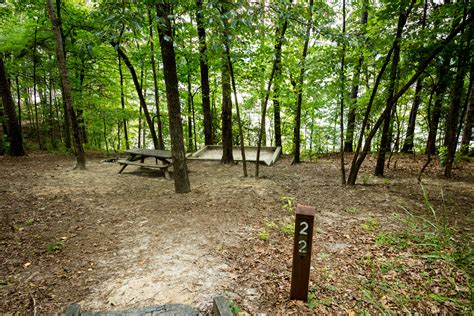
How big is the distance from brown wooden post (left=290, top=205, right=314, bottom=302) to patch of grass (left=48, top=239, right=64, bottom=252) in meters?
3.01

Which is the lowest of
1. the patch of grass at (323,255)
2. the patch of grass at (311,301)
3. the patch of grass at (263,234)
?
the patch of grass at (311,301)

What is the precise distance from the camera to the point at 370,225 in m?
3.58

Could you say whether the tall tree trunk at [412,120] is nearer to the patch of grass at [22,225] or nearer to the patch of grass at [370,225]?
the patch of grass at [370,225]

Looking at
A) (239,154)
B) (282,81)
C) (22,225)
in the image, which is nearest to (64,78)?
(22,225)

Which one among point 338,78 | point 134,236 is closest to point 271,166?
point 338,78

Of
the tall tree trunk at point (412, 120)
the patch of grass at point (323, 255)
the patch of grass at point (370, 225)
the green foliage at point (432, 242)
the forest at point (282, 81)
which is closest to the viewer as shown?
the green foliage at point (432, 242)

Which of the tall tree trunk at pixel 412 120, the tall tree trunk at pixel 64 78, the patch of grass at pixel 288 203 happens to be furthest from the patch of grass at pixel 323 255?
the tall tree trunk at pixel 64 78

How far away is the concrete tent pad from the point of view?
9.31m

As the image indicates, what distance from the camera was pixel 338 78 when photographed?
536 cm

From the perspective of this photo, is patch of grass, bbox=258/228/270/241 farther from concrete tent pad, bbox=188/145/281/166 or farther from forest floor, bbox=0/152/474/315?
concrete tent pad, bbox=188/145/281/166

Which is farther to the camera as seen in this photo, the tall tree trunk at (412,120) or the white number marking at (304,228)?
the tall tree trunk at (412,120)

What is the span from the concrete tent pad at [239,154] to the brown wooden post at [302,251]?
21.8ft

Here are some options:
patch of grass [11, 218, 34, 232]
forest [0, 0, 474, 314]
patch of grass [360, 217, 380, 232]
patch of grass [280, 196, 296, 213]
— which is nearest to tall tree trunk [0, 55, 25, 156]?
forest [0, 0, 474, 314]

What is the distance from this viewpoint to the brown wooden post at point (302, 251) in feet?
6.36
